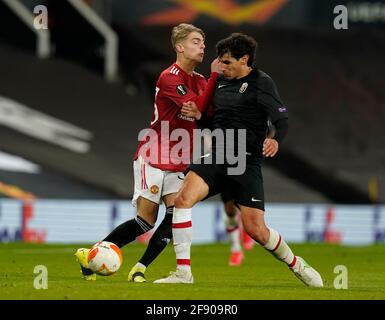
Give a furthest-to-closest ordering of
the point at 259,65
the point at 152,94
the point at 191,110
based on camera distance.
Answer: the point at 259,65
the point at 152,94
the point at 191,110

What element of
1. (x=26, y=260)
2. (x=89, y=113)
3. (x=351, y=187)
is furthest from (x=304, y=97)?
(x=26, y=260)

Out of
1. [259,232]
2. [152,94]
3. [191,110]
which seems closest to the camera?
[259,232]

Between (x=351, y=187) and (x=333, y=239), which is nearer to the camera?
(x=333, y=239)

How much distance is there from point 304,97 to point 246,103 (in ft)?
57.2

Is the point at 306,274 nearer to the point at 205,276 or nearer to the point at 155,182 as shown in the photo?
the point at 155,182

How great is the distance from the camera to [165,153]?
10.8 metres

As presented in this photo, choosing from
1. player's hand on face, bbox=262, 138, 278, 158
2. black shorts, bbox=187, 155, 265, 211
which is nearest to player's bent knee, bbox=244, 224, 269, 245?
black shorts, bbox=187, 155, 265, 211

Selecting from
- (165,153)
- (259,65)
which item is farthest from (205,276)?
(259,65)

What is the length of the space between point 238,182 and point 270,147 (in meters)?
0.50

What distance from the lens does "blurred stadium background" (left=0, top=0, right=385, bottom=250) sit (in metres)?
22.8

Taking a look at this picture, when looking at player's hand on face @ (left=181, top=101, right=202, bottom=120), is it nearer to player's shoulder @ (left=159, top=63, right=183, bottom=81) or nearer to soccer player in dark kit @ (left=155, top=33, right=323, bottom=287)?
soccer player in dark kit @ (left=155, top=33, right=323, bottom=287)

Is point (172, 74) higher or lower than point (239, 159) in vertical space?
higher

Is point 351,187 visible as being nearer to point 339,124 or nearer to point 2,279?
point 339,124
